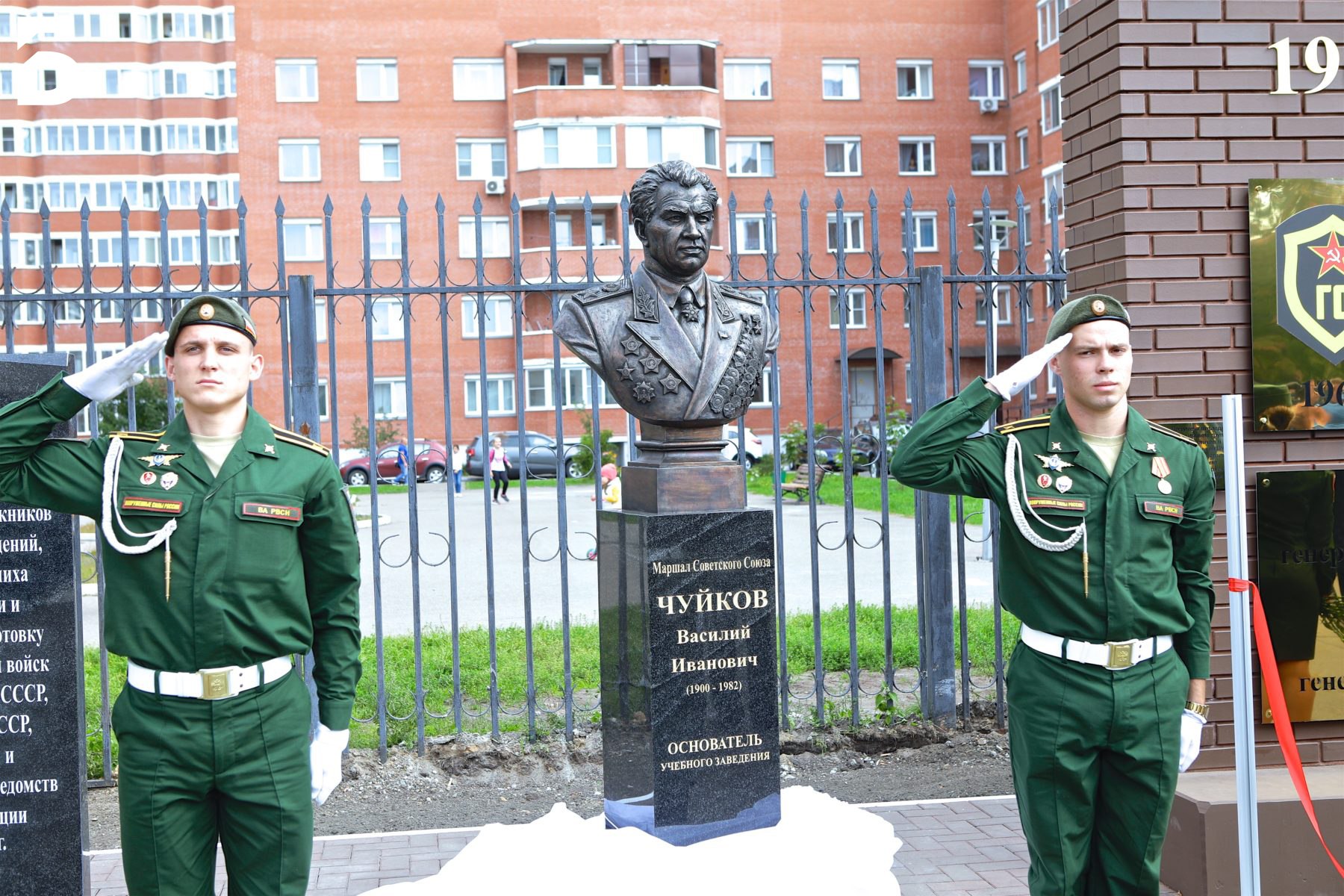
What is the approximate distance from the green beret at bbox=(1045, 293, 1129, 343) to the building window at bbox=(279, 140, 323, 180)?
1150 inches

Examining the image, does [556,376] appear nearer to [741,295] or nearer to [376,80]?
[741,295]

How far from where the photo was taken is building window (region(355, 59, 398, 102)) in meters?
30.7

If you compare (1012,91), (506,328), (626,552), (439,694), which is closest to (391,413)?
(506,328)

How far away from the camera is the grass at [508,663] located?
6594mm

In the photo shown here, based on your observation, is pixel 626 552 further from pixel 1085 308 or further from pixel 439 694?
pixel 439 694

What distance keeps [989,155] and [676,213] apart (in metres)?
32.2

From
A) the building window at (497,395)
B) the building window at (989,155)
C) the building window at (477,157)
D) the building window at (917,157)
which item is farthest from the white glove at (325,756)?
the building window at (989,155)

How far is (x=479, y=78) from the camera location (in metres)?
31.5

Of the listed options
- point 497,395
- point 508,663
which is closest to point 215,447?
point 508,663

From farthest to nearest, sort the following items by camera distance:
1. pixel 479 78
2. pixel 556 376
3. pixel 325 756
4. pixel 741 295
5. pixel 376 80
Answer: pixel 479 78
pixel 376 80
pixel 556 376
pixel 741 295
pixel 325 756

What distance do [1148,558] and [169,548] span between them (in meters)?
2.48

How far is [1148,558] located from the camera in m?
3.28

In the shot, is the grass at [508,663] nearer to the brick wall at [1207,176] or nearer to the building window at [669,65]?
the brick wall at [1207,176]

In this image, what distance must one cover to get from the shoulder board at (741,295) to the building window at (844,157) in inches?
1155
